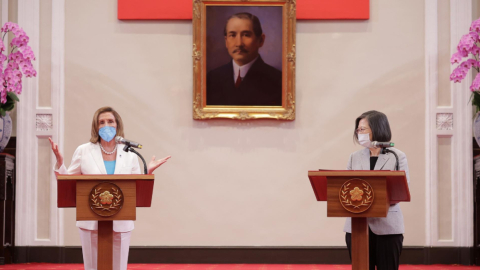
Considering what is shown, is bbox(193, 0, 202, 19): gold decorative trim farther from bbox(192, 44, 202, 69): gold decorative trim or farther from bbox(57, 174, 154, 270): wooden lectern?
bbox(57, 174, 154, 270): wooden lectern

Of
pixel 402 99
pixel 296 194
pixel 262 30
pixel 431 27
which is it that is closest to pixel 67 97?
pixel 262 30

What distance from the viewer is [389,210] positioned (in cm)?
329

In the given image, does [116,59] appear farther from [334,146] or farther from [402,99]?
[402,99]

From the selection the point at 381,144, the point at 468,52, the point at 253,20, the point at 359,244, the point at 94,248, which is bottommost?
the point at 94,248

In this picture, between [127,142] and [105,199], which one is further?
[127,142]

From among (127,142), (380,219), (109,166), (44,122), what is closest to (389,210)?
(380,219)

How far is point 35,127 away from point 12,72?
0.85 meters

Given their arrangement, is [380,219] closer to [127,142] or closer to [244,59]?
[127,142]

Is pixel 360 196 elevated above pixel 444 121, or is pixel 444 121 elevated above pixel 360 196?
pixel 444 121

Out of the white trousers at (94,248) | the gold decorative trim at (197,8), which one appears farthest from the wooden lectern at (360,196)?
the gold decorative trim at (197,8)

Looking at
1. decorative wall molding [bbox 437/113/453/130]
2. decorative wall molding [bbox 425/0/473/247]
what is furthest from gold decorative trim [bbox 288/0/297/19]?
decorative wall molding [bbox 437/113/453/130]

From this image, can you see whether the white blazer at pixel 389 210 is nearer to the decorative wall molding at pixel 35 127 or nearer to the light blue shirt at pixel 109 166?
the light blue shirt at pixel 109 166

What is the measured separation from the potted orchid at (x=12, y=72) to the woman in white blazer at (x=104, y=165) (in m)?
2.08

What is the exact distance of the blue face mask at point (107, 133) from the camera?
3.64 meters
